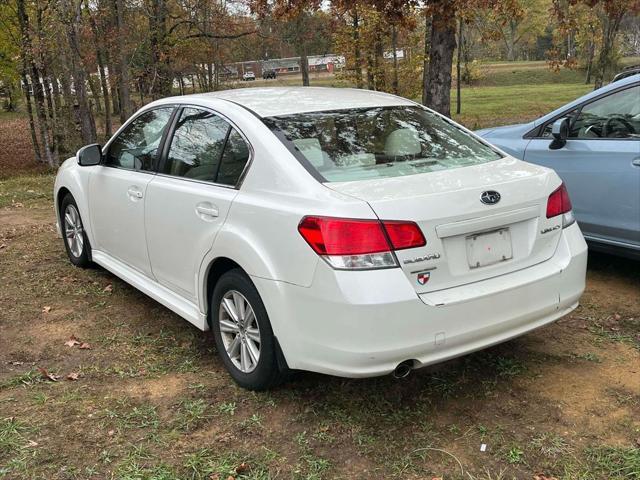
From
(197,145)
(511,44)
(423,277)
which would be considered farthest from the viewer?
(511,44)

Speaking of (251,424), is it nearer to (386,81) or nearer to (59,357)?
(59,357)

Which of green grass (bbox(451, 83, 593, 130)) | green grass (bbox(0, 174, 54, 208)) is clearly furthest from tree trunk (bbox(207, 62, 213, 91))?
green grass (bbox(0, 174, 54, 208))

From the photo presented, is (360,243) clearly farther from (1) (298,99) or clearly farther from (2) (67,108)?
(2) (67,108)

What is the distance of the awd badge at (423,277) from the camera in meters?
2.83

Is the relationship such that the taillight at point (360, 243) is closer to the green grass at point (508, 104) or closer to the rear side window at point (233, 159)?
the rear side window at point (233, 159)

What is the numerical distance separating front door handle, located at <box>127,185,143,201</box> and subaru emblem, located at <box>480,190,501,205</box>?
7.49 feet

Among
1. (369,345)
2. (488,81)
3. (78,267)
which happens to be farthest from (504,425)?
(488,81)

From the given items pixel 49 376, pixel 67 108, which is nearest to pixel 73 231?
pixel 49 376

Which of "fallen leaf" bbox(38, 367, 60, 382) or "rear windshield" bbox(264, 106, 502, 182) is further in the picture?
"fallen leaf" bbox(38, 367, 60, 382)

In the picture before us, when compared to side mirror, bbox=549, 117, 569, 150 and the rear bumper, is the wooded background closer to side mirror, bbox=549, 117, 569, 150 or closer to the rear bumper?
side mirror, bbox=549, 117, 569, 150

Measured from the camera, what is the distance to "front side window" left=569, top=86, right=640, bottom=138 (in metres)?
4.76

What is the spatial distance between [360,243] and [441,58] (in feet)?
22.9

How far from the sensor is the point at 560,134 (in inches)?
197

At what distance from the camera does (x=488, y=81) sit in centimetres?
5412
